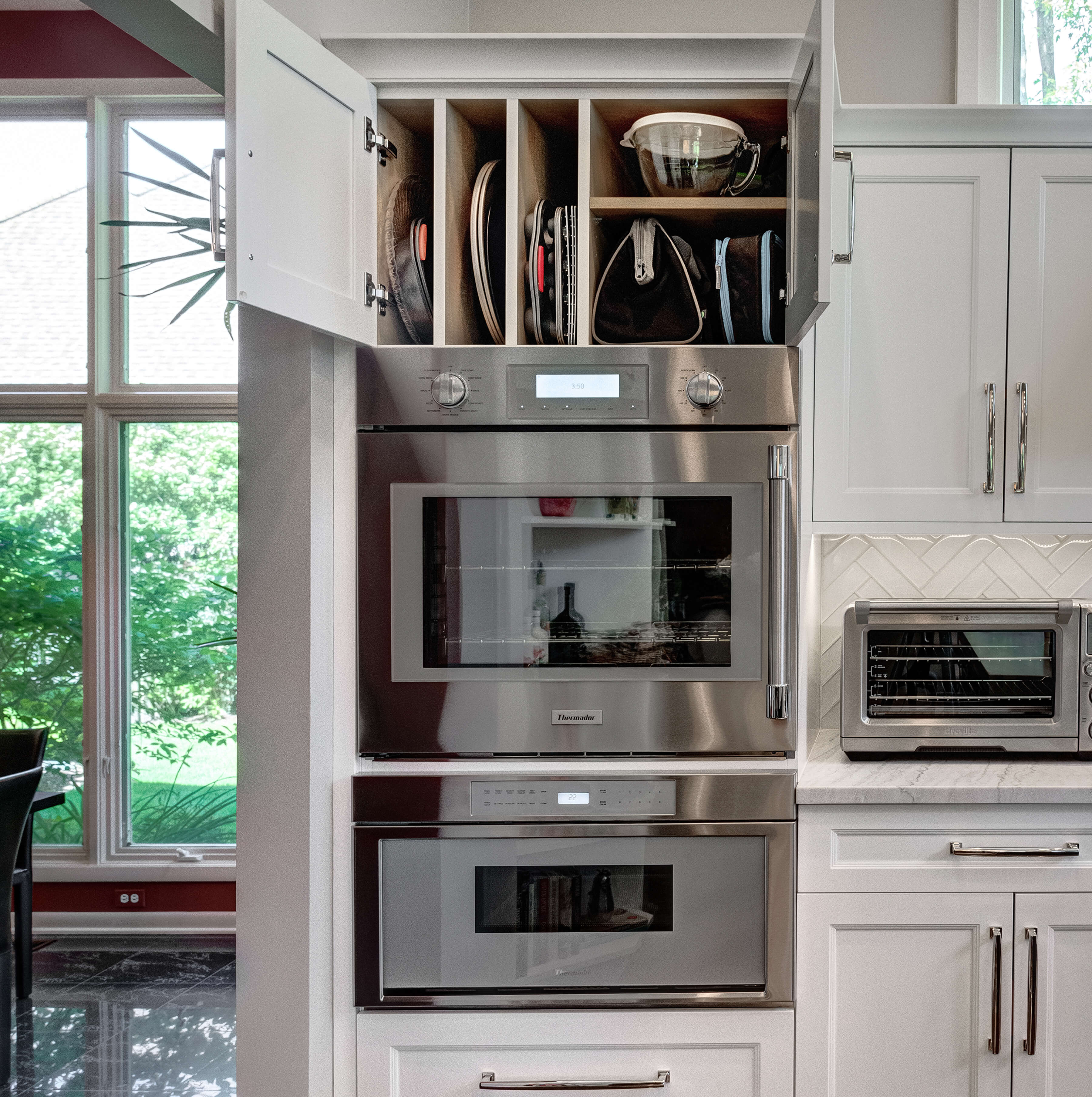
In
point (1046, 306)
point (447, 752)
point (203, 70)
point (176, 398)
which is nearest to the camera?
point (203, 70)

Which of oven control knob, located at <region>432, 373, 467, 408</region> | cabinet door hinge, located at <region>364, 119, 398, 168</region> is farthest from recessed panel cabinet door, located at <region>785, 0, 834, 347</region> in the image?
cabinet door hinge, located at <region>364, 119, 398, 168</region>

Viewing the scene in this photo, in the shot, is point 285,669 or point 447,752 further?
point 447,752

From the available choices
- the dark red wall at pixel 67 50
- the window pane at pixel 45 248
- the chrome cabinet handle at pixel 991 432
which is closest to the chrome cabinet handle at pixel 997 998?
the chrome cabinet handle at pixel 991 432

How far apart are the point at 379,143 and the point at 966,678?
1.58 m

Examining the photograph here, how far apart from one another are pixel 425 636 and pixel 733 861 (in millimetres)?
727

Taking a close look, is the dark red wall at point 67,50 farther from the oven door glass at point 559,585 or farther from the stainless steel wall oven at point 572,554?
the oven door glass at point 559,585

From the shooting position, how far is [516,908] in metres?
1.71

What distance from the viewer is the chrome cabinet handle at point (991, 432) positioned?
1.84m

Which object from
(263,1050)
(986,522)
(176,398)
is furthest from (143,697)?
(986,522)

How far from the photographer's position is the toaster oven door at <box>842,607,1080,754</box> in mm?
1830

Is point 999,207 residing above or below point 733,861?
above

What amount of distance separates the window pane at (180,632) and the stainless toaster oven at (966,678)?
7.74 ft

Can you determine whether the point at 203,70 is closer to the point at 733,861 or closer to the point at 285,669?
the point at 285,669

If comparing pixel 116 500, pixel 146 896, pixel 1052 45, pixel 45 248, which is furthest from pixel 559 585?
pixel 45 248
